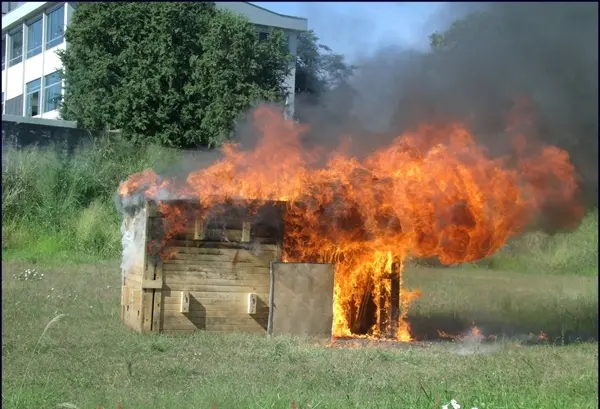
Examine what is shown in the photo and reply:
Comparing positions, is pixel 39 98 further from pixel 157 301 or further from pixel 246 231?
pixel 246 231

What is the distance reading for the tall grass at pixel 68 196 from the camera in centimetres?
1130

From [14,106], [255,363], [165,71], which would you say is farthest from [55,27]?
[255,363]

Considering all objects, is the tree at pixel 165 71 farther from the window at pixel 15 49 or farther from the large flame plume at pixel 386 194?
the large flame plume at pixel 386 194

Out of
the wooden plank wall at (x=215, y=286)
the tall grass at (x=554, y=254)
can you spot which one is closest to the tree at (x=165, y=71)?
the wooden plank wall at (x=215, y=286)

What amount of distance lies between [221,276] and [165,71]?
3608 millimetres

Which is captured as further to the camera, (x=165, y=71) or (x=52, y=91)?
(x=165, y=71)

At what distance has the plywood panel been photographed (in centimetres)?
1146

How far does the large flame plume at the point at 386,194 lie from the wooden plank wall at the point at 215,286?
604 millimetres

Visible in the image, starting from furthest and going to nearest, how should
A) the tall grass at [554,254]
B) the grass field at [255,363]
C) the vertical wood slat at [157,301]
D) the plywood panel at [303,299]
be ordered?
the tall grass at [554,254]
the plywood panel at [303,299]
the vertical wood slat at [157,301]
the grass field at [255,363]

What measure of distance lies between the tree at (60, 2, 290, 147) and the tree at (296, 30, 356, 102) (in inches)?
12.7

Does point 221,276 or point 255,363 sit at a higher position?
point 221,276

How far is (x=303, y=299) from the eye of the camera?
37.9 feet

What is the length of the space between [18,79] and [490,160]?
738cm

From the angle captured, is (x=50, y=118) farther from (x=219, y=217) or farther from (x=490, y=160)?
(x=490, y=160)
